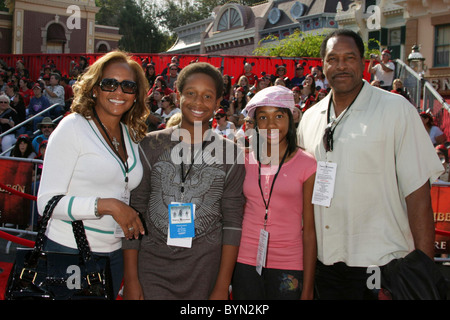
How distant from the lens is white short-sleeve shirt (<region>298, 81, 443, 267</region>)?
2.73 m

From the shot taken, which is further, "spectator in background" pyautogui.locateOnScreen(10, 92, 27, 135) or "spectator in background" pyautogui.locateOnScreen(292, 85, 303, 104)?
"spectator in background" pyautogui.locateOnScreen(10, 92, 27, 135)

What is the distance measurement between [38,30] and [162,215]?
35.7 m

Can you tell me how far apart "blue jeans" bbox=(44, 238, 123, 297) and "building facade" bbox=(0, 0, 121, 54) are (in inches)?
1376

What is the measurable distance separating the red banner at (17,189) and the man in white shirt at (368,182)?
5.37m

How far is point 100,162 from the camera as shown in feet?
8.54

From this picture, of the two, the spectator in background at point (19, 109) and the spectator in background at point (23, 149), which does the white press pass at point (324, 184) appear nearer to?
the spectator in background at point (23, 149)

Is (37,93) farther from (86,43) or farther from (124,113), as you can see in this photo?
(86,43)

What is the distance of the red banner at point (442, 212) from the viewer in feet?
19.1

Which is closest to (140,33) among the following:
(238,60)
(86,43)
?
(86,43)

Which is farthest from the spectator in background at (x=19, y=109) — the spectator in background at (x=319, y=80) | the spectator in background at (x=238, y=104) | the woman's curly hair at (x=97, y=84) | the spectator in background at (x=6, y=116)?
the woman's curly hair at (x=97, y=84)

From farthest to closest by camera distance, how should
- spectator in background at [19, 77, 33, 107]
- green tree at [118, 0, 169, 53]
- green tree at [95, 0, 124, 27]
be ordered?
green tree at [95, 0, 124, 27], green tree at [118, 0, 169, 53], spectator in background at [19, 77, 33, 107]

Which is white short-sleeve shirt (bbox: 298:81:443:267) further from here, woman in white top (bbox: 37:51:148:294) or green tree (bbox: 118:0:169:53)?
green tree (bbox: 118:0:169:53)

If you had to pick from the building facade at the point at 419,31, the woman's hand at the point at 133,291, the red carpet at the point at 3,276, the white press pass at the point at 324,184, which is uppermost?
the building facade at the point at 419,31

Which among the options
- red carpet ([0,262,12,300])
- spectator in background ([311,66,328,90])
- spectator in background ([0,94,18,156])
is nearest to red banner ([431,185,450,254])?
red carpet ([0,262,12,300])
